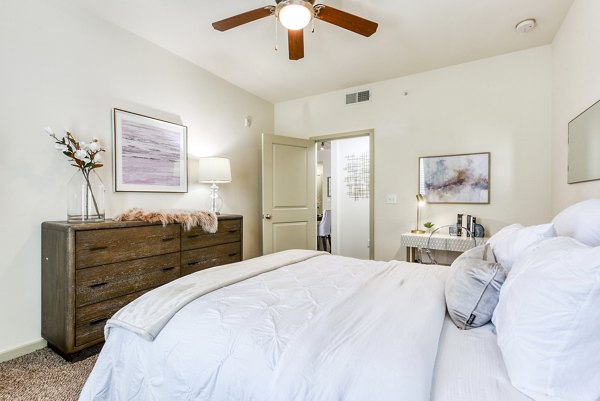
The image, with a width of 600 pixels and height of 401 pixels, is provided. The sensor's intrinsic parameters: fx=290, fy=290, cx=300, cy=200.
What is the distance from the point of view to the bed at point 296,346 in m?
0.79

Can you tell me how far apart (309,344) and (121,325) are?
85cm

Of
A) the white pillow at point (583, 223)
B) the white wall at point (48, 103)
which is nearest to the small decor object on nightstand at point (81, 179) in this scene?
the white wall at point (48, 103)

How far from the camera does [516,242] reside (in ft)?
4.38

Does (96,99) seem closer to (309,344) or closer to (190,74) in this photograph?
(190,74)

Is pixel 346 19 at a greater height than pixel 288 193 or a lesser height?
greater

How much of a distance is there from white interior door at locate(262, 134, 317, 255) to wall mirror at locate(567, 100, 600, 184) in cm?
287

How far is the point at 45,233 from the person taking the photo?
2.12 m

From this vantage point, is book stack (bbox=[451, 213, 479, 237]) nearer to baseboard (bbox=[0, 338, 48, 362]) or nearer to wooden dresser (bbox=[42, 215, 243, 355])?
wooden dresser (bbox=[42, 215, 243, 355])

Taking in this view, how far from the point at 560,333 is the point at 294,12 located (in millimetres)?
2100

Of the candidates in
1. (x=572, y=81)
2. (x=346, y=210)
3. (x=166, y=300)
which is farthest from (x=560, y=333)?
(x=346, y=210)

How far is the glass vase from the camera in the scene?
2191 millimetres

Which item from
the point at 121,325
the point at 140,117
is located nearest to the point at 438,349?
the point at 121,325

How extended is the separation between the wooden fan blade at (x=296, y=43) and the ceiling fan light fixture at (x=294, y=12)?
14 cm

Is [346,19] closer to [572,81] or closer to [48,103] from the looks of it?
[572,81]
